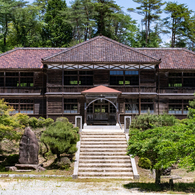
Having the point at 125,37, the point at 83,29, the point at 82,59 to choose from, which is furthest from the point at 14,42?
the point at 82,59

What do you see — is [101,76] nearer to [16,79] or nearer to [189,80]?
[16,79]

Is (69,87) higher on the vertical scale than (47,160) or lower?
higher

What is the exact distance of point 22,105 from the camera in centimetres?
2998

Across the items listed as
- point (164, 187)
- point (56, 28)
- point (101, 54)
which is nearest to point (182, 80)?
point (101, 54)

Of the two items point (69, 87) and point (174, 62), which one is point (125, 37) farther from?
point (69, 87)

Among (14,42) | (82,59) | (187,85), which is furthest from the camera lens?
(14,42)

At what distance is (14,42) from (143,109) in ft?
99.2

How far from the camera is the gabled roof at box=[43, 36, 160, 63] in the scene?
28.6m

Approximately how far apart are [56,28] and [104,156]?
3635 centimetres

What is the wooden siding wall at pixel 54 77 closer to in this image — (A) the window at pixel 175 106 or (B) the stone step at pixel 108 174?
(A) the window at pixel 175 106

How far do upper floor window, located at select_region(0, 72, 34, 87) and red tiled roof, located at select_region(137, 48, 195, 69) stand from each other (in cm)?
1353

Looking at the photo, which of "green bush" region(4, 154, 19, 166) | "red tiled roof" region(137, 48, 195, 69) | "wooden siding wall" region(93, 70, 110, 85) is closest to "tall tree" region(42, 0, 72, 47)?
"red tiled roof" region(137, 48, 195, 69)

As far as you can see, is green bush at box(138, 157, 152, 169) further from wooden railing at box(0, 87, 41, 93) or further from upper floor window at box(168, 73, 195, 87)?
wooden railing at box(0, 87, 41, 93)

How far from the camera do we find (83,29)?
51.9 metres
